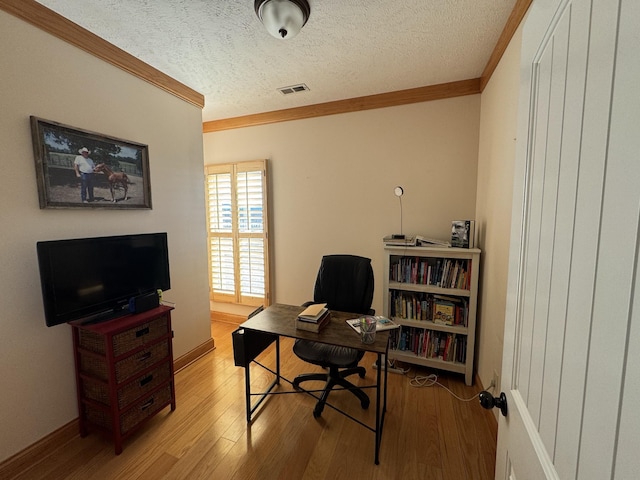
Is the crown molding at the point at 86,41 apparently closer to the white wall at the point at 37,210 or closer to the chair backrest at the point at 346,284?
the white wall at the point at 37,210

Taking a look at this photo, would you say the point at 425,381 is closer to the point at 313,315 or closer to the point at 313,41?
the point at 313,315

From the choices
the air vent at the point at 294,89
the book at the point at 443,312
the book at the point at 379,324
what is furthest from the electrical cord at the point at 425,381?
the air vent at the point at 294,89

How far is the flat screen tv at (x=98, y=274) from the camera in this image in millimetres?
1533

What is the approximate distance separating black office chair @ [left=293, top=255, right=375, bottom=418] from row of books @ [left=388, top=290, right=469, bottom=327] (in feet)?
1.53

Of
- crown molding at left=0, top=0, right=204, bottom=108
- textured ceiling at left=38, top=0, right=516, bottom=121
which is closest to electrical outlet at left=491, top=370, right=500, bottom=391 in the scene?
textured ceiling at left=38, top=0, right=516, bottom=121

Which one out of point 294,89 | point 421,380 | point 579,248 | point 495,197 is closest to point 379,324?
point 421,380

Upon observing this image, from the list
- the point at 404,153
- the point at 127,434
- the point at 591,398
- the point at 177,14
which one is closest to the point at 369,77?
the point at 404,153

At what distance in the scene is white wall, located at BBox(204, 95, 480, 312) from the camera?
2627 mm

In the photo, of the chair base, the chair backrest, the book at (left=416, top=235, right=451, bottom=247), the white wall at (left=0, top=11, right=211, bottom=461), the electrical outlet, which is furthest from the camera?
the book at (left=416, top=235, right=451, bottom=247)

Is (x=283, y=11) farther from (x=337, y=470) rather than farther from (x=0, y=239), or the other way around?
(x=337, y=470)

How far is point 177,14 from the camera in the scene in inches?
64.0

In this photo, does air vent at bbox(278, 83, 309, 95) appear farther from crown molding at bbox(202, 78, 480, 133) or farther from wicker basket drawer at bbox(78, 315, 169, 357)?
wicker basket drawer at bbox(78, 315, 169, 357)

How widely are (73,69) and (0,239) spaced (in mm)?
1134

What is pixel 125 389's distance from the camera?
1.71 metres
